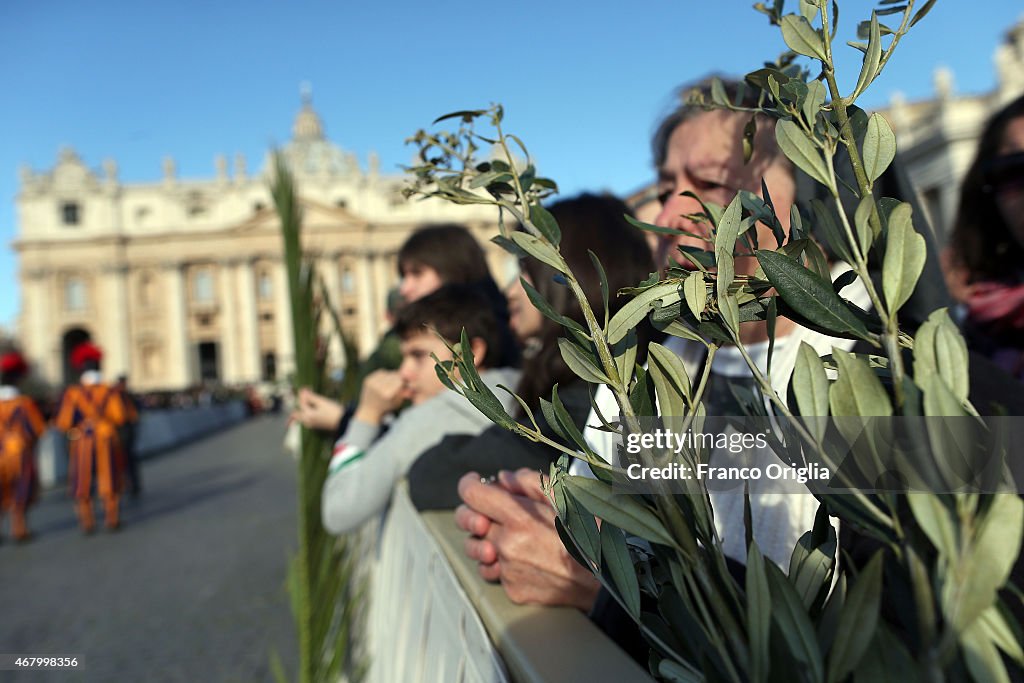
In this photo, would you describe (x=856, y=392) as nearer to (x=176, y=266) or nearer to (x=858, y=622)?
(x=858, y=622)

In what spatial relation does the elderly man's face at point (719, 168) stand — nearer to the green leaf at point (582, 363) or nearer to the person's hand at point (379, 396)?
the green leaf at point (582, 363)

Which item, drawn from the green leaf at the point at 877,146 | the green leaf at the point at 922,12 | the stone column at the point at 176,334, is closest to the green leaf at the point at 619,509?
the green leaf at the point at 877,146

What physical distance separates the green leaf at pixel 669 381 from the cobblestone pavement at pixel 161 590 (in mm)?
2591

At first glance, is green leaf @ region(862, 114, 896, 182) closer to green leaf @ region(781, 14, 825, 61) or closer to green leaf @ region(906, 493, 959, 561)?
green leaf @ region(781, 14, 825, 61)

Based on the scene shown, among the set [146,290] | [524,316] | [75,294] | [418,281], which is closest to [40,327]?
[75,294]

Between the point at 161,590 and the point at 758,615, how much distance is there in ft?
16.2

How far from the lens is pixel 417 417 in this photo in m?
2.03

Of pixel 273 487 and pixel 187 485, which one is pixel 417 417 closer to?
pixel 273 487

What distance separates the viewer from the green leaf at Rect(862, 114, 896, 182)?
437mm

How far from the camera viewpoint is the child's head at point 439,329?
217 cm

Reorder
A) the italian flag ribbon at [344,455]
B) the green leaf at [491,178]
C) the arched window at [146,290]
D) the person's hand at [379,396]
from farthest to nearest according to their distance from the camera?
the arched window at [146,290]
the person's hand at [379,396]
the italian flag ribbon at [344,455]
the green leaf at [491,178]

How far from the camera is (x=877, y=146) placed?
45 centimetres

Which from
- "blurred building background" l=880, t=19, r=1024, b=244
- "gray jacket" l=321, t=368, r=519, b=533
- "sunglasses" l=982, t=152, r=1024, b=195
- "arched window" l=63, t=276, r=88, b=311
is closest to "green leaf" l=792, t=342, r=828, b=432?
"gray jacket" l=321, t=368, r=519, b=533

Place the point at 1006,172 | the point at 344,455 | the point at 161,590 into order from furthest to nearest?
the point at 161,590, the point at 344,455, the point at 1006,172
